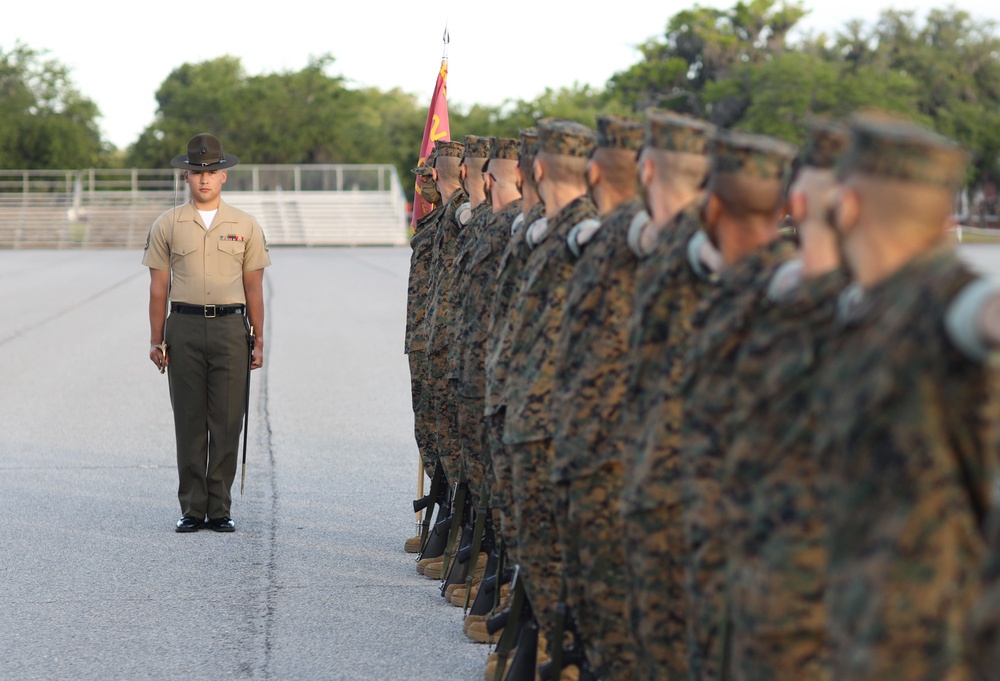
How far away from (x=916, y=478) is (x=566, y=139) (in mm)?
2728

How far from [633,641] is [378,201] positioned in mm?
49376

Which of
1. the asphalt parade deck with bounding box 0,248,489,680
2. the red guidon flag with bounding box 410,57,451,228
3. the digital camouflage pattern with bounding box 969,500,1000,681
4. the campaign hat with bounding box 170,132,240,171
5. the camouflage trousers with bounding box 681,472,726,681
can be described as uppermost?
the red guidon flag with bounding box 410,57,451,228

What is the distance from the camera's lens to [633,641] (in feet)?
12.8

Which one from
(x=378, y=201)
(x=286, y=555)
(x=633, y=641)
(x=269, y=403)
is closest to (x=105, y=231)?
(x=378, y=201)

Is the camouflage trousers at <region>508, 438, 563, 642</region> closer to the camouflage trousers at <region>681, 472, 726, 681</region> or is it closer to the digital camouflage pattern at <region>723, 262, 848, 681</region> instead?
the camouflage trousers at <region>681, 472, 726, 681</region>

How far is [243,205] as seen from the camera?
51531mm

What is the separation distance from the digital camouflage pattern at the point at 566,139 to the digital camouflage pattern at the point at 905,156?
7.84 ft

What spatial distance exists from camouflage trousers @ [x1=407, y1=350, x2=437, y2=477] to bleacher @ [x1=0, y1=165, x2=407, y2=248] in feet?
143

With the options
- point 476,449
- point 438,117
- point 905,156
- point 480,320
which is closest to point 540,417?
point 480,320

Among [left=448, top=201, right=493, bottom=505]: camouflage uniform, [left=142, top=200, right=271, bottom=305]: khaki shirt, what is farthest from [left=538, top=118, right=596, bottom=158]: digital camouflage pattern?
[left=142, top=200, right=271, bottom=305]: khaki shirt

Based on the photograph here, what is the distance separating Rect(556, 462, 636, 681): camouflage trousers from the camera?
403 cm

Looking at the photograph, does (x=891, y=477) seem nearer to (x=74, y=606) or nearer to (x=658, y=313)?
(x=658, y=313)

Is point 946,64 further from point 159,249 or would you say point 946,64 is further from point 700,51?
point 159,249

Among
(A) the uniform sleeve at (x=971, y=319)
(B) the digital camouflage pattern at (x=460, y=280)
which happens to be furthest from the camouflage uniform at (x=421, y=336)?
(A) the uniform sleeve at (x=971, y=319)
